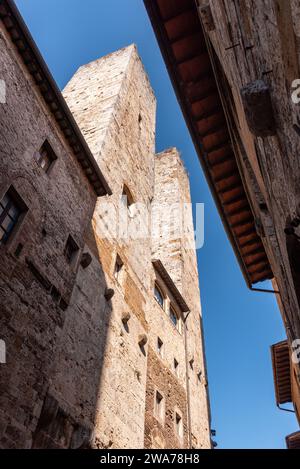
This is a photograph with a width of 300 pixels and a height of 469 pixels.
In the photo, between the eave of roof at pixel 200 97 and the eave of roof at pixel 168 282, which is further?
the eave of roof at pixel 168 282

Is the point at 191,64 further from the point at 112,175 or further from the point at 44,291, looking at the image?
the point at 112,175

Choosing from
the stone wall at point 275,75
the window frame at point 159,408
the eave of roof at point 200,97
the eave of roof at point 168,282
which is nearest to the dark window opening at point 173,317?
the eave of roof at point 168,282

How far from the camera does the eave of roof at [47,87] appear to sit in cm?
741

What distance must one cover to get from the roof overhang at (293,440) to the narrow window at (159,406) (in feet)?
23.2

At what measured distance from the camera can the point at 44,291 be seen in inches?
280

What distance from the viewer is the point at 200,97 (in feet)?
23.6

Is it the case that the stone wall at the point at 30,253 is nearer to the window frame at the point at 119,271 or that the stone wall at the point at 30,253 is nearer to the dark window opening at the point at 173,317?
the window frame at the point at 119,271

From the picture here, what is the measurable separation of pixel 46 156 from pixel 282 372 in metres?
12.4

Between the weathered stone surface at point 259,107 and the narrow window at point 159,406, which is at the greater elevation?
the narrow window at point 159,406

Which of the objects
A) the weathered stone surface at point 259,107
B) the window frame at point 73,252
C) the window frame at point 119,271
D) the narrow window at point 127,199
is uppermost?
the narrow window at point 127,199

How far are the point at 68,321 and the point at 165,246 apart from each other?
51.3 feet

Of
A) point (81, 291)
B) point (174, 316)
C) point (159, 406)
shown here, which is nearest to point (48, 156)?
point (81, 291)

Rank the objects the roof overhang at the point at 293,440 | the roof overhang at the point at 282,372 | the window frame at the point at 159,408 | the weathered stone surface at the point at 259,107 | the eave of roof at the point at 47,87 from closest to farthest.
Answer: the weathered stone surface at the point at 259,107 → the eave of roof at the point at 47,87 → the window frame at the point at 159,408 → the roof overhang at the point at 282,372 → the roof overhang at the point at 293,440

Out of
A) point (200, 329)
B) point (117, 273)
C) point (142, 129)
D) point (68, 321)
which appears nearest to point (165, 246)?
point (200, 329)
